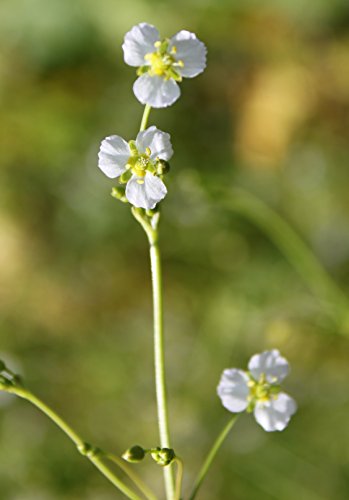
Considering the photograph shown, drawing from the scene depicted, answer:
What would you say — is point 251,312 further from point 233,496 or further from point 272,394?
point 272,394

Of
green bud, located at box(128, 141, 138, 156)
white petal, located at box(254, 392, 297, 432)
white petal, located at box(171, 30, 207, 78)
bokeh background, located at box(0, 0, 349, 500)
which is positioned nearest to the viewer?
green bud, located at box(128, 141, 138, 156)

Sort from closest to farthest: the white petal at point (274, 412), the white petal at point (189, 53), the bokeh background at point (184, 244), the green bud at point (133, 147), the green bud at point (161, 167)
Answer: the green bud at point (161, 167) < the green bud at point (133, 147) < the white petal at point (189, 53) < the white petal at point (274, 412) < the bokeh background at point (184, 244)

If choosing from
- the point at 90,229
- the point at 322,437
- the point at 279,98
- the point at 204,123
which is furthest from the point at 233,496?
the point at 279,98

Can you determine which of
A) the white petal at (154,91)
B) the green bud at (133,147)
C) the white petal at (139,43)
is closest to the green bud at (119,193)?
the green bud at (133,147)

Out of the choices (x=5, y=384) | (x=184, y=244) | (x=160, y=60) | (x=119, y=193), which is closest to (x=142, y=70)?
(x=160, y=60)

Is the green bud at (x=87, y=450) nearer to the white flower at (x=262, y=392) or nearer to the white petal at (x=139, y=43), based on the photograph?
the white flower at (x=262, y=392)

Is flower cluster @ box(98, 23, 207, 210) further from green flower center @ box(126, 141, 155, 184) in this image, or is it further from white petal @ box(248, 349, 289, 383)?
white petal @ box(248, 349, 289, 383)

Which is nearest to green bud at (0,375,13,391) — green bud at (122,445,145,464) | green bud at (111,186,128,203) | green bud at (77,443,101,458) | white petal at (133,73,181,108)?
green bud at (77,443,101,458)

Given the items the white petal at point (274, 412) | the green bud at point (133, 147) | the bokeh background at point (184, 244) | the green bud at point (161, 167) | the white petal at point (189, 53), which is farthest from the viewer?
the bokeh background at point (184, 244)
